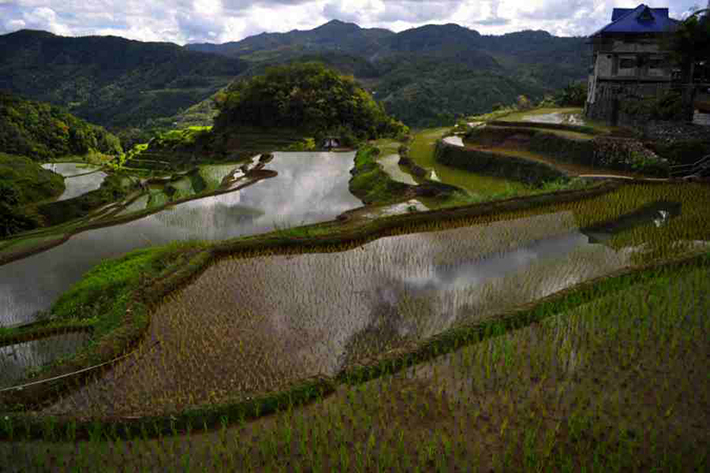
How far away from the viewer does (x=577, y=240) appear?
8.17 m

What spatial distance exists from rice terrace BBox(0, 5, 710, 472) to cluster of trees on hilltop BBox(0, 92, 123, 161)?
32990 mm

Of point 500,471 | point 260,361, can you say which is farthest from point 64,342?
point 500,471

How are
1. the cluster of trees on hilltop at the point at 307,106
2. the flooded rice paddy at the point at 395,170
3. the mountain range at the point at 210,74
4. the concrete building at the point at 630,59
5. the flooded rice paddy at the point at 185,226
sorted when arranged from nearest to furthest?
the flooded rice paddy at the point at 185,226 → the flooded rice paddy at the point at 395,170 → the concrete building at the point at 630,59 → the cluster of trees on hilltop at the point at 307,106 → the mountain range at the point at 210,74

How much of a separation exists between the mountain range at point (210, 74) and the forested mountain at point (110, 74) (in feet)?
0.92

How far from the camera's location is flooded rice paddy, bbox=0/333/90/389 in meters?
5.33

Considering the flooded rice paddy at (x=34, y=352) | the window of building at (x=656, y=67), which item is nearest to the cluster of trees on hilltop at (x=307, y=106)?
the window of building at (x=656, y=67)

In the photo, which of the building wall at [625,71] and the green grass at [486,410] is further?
the building wall at [625,71]

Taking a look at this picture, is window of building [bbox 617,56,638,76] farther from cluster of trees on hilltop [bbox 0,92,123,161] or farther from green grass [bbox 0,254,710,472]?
cluster of trees on hilltop [bbox 0,92,123,161]

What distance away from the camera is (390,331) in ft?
17.9

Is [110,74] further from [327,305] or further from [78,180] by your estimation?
[327,305]

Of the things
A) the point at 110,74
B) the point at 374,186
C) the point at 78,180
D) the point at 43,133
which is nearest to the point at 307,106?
the point at 78,180

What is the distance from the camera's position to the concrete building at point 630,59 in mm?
17500

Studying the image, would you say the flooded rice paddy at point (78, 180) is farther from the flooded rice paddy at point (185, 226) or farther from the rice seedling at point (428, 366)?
the rice seedling at point (428, 366)

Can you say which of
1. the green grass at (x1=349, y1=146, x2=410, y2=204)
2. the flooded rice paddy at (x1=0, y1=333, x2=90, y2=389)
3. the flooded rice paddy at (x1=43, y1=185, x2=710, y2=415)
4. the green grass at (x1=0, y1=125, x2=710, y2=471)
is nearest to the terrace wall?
the green grass at (x1=349, y1=146, x2=410, y2=204)
